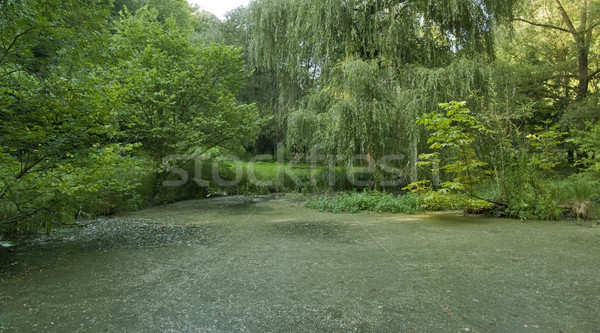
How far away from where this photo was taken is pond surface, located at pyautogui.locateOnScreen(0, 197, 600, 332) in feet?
7.73

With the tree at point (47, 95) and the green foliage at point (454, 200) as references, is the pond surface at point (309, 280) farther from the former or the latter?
the tree at point (47, 95)

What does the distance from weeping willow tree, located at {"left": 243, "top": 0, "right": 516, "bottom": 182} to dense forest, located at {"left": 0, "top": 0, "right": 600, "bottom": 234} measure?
Answer: 4cm

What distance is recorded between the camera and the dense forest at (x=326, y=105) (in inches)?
117

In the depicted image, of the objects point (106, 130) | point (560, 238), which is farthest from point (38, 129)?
point (560, 238)

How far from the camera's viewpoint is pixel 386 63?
8.65 metres

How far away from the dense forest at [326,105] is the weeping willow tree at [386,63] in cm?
4

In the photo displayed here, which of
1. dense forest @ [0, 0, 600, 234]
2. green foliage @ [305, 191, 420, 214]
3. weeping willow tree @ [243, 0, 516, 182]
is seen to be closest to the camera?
dense forest @ [0, 0, 600, 234]

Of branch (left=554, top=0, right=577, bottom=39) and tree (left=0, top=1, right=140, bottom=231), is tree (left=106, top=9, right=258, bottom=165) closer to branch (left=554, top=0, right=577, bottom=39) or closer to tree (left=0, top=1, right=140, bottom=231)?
tree (left=0, top=1, right=140, bottom=231)

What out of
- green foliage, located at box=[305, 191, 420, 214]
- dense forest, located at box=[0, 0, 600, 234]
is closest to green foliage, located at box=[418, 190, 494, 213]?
dense forest, located at box=[0, 0, 600, 234]

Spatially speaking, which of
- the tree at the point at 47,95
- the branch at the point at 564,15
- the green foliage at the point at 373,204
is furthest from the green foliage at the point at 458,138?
the branch at the point at 564,15

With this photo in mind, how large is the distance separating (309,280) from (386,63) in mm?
6818

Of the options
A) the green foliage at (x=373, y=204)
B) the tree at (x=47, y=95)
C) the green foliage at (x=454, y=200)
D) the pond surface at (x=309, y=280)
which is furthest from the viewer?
the green foliage at (x=373, y=204)

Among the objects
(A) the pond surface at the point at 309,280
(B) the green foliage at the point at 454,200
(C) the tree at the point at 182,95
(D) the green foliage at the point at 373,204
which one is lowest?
(A) the pond surface at the point at 309,280

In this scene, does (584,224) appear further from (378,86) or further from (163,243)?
(163,243)
